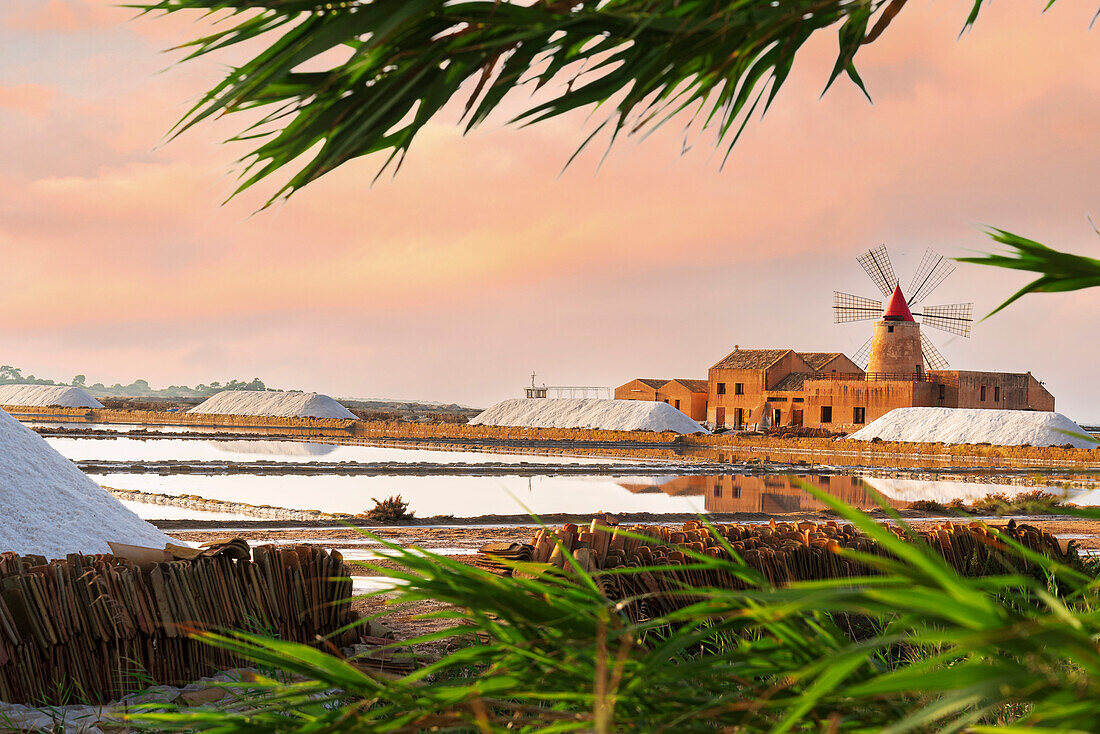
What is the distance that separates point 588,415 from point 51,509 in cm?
4602

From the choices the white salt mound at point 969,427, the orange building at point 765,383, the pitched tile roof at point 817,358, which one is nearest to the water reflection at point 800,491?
the white salt mound at point 969,427

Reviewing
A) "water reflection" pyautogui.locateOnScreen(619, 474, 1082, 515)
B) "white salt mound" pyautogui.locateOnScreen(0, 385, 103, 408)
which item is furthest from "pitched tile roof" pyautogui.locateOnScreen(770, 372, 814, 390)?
"white salt mound" pyautogui.locateOnScreen(0, 385, 103, 408)

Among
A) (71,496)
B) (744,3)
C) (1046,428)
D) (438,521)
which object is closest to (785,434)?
(1046,428)

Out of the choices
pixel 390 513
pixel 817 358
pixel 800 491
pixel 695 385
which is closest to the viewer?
pixel 390 513

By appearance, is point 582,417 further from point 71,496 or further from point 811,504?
point 71,496

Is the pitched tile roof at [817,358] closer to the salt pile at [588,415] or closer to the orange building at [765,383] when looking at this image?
the orange building at [765,383]

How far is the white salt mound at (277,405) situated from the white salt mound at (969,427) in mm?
31937

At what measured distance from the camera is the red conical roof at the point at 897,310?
48.8 metres

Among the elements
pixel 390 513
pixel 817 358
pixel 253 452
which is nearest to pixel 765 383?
pixel 817 358

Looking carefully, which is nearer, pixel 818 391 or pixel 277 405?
pixel 818 391

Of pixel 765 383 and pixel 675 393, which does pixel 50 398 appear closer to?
pixel 675 393

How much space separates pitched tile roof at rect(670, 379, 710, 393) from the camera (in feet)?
191

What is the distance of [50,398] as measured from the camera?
8525 cm

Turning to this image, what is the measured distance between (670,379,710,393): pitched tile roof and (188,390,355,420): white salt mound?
20.6 meters
